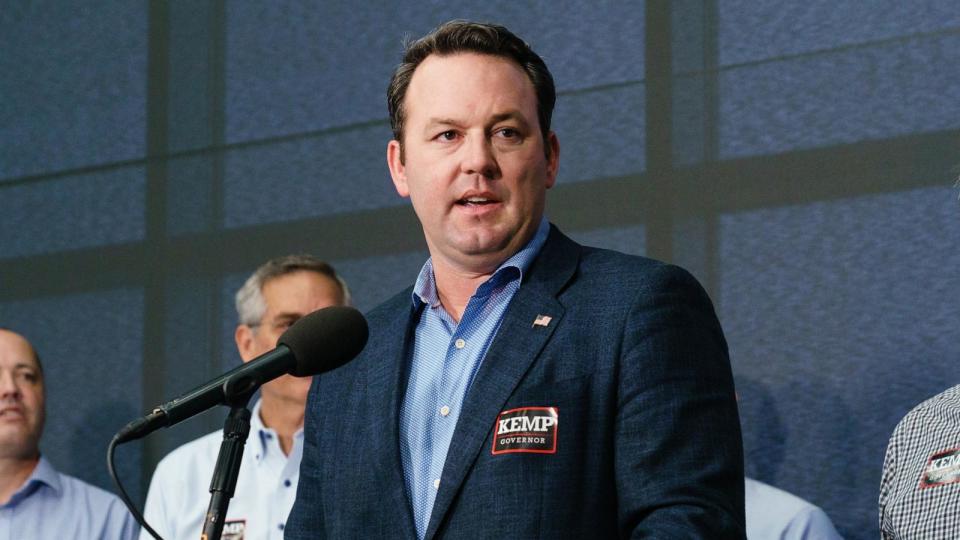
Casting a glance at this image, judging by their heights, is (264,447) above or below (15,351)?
below

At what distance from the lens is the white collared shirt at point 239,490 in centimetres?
343

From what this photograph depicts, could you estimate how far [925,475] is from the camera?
Answer: 6.03 feet

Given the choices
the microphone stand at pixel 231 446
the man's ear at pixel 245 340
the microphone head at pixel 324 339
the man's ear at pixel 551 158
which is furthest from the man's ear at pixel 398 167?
the man's ear at pixel 245 340

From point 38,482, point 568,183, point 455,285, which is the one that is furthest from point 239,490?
point 455,285

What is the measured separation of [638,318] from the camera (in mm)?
1725

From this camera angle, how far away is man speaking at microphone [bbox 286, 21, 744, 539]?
1.66m

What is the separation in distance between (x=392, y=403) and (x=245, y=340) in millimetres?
1954

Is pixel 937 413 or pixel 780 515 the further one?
pixel 780 515

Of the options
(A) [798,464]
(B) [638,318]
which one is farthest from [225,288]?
(B) [638,318]

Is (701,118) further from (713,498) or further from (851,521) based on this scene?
(713,498)

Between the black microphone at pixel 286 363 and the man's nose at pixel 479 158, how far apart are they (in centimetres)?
34

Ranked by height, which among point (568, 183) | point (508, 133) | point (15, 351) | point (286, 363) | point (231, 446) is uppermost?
point (568, 183)

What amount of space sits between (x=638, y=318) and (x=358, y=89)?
94.8 inches

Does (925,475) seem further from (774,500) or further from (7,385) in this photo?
(7,385)
